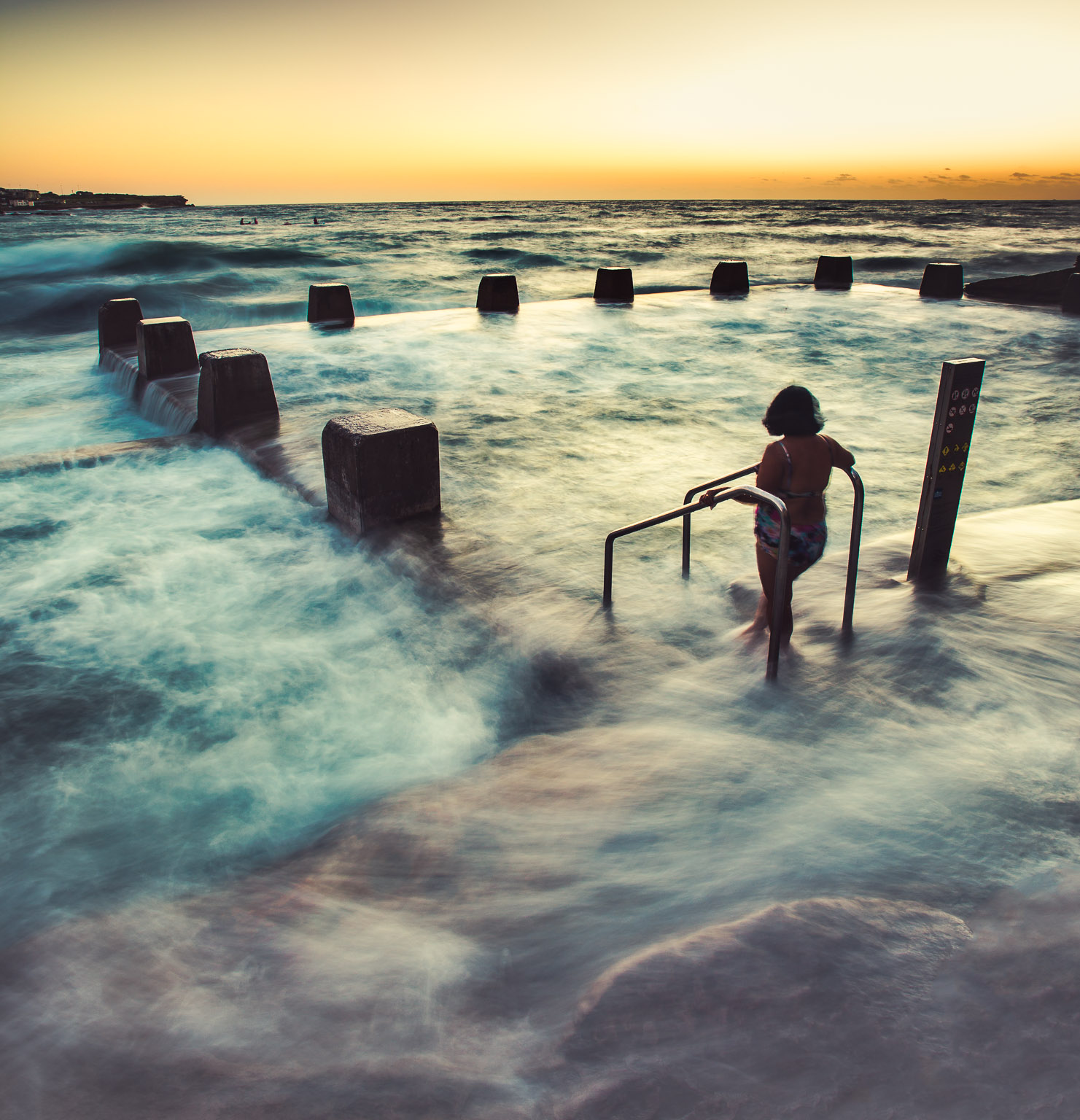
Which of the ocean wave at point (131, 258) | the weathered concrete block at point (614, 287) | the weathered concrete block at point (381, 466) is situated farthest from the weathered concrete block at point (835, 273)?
the ocean wave at point (131, 258)

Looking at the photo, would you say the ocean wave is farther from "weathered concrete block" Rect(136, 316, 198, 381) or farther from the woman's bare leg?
the woman's bare leg

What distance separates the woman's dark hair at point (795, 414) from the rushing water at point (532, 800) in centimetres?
104

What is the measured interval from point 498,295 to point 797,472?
12.3 meters

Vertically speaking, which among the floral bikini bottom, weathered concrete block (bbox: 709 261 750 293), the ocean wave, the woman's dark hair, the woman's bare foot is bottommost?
the woman's bare foot

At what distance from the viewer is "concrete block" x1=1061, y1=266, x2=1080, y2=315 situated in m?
13.8

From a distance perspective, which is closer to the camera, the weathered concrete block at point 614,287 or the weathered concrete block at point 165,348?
the weathered concrete block at point 165,348

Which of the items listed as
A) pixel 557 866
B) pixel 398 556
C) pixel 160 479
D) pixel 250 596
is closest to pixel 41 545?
pixel 160 479

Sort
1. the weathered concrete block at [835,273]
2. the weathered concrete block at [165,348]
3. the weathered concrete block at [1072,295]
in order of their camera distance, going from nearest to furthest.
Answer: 1. the weathered concrete block at [165,348]
2. the weathered concrete block at [1072,295]
3. the weathered concrete block at [835,273]

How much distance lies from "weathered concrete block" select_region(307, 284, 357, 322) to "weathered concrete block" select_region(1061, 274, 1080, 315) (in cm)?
1322

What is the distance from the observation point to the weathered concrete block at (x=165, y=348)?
8867 mm

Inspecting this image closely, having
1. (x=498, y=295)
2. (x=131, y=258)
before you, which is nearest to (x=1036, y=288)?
(x=498, y=295)

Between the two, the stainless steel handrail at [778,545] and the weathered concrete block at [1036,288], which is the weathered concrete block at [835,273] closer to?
the weathered concrete block at [1036,288]

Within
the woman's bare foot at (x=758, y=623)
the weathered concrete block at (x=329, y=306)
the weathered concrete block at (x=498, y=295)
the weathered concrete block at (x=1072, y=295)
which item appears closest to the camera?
the woman's bare foot at (x=758, y=623)

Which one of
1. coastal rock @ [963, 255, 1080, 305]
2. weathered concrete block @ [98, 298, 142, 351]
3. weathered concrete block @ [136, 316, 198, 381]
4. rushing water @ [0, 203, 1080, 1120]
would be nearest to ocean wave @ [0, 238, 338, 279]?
weathered concrete block @ [98, 298, 142, 351]
